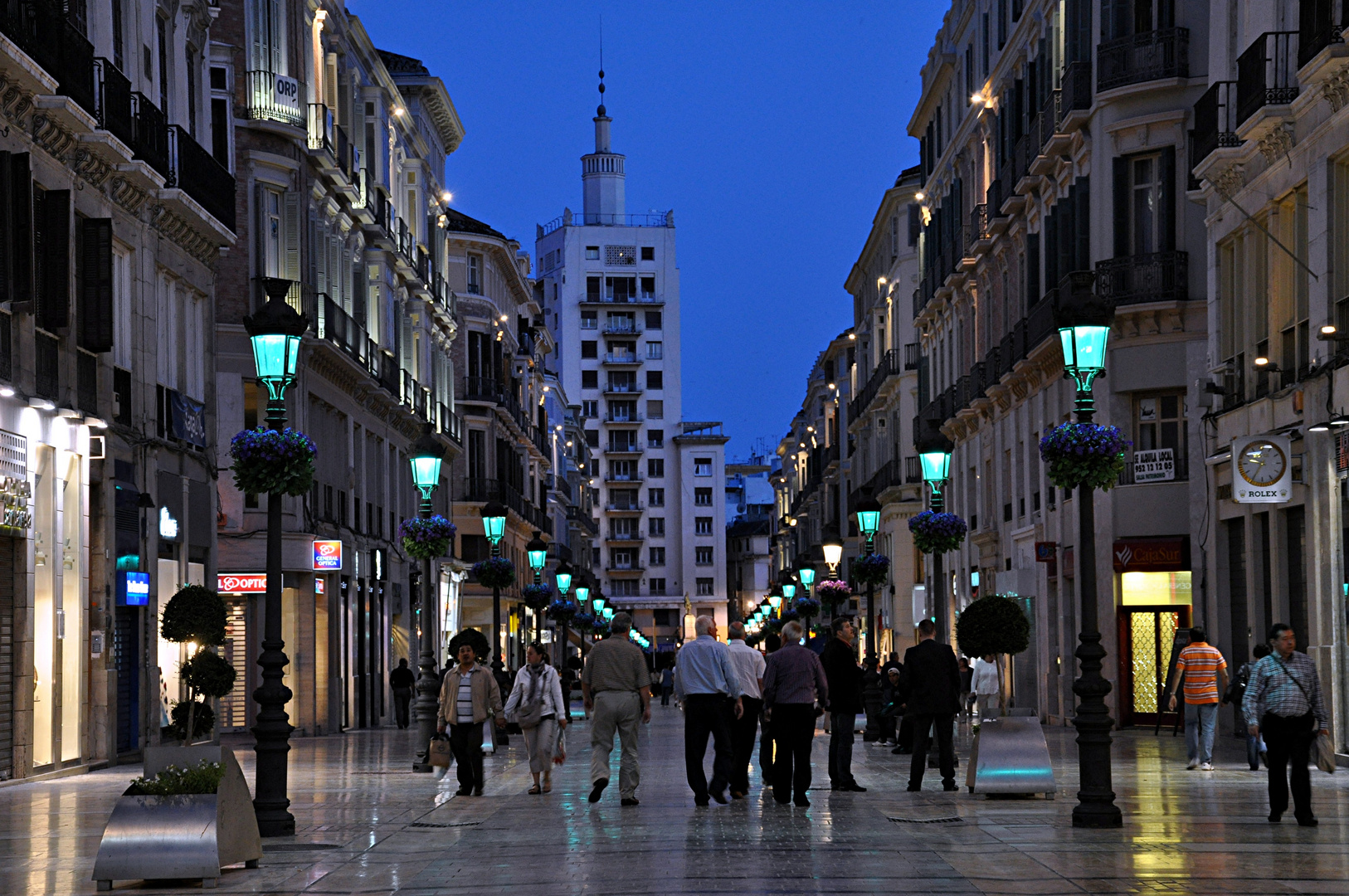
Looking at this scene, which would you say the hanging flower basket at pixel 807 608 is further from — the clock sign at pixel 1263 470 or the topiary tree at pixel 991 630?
the topiary tree at pixel 991 630

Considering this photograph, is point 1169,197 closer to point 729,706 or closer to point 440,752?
point 729,706

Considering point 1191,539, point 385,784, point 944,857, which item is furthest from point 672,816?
point 1191,539

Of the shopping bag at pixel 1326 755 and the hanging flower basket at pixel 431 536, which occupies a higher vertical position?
the hanging flower basket at pixel 431 536

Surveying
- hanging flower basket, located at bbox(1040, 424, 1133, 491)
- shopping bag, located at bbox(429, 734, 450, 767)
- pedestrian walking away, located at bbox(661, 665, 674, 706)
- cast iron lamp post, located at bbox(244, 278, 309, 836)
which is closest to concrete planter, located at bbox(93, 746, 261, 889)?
Answer: cast iron lamp post, located at bbox(244, 278, 309, 836)

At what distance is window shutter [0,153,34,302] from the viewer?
75.9 feet

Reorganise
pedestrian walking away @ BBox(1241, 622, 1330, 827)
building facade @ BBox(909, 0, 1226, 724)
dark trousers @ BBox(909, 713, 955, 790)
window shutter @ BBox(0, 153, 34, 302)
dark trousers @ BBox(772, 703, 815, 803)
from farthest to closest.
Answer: building facade @ BBox(909, 0, 1226, 724) → window shutter @ BBox(0, 153, 34, 302) → dark trousers @ BBox(909, 713, 955, 790) → dark trousers @ BBox(772, 703, 815, 803) → pedestrian walking away @ BBox(1241, 622, 1330, 827)

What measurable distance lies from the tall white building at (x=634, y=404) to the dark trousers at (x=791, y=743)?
127 meters

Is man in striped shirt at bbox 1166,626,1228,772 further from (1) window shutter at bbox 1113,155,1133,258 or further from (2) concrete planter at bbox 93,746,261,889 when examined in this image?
(2) concrete planter at bbox 93,746,261,889

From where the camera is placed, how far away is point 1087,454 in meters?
18.5

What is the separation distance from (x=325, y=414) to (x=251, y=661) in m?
6.75

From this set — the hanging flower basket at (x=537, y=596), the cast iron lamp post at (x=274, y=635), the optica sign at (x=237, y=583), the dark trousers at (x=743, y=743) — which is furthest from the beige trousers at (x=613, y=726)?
the hanging flower basket at (x=537, y=596)

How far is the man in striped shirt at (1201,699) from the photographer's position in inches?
959

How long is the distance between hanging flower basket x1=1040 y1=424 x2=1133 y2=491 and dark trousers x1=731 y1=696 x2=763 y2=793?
4094 mm

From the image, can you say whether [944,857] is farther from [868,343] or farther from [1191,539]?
[868,343]
